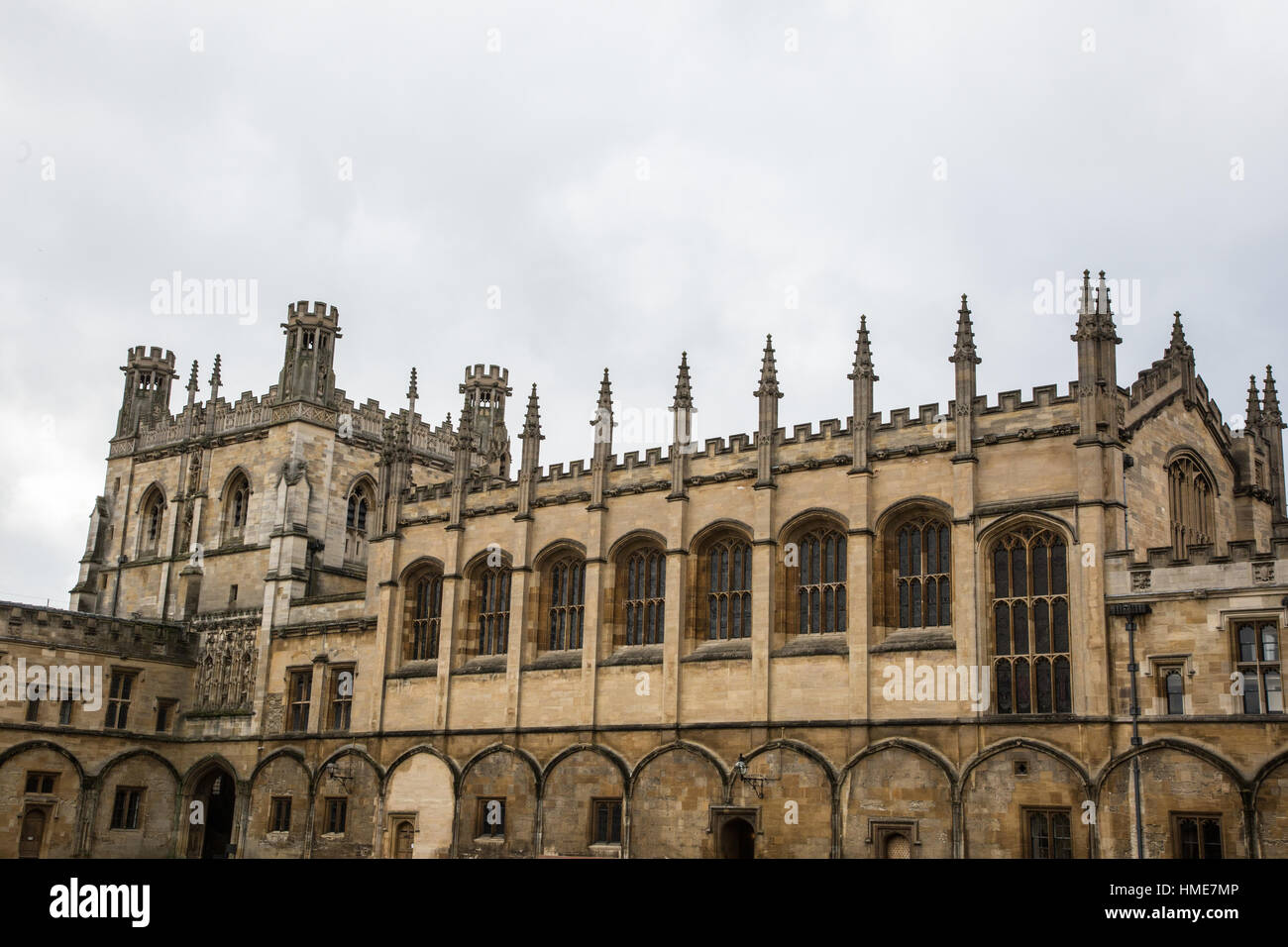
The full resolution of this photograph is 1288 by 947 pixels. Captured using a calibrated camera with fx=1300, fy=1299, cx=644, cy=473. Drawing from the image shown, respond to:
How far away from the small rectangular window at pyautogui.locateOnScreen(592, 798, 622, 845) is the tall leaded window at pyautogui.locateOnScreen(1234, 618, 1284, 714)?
669 inches

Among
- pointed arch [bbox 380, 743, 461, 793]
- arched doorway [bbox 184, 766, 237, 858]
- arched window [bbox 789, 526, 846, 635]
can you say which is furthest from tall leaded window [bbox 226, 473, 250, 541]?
arched window [bbox 789, 526, 846, 635]

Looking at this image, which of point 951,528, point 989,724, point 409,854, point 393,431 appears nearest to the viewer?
point 989,724

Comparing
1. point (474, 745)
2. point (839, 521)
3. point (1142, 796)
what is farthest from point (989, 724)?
point (474, 745)

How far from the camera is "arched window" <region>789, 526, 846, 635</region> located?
34812mm

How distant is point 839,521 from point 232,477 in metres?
27.3

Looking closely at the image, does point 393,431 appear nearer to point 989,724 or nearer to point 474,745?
point 474,745

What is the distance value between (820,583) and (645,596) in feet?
19.8

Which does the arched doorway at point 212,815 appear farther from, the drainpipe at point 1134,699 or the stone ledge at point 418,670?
the drainpipe at point 1134,699

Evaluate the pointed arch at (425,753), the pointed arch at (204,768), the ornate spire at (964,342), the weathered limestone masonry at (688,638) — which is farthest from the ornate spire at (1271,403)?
the pointed arch at (204,768)

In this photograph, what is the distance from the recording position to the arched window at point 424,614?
43656 millimetres

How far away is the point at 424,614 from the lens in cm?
4416

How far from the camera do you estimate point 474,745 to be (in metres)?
40.5

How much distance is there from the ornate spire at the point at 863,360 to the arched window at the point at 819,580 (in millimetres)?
4264

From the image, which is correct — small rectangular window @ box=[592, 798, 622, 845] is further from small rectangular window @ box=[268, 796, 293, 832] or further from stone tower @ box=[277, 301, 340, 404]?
stone tower @ box=[277, 301, 340, 404]
